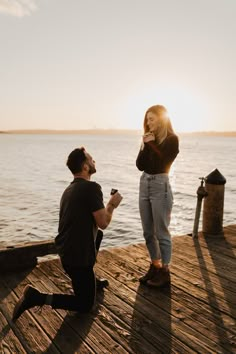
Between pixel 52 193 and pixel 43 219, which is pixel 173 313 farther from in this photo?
pixel 52 193

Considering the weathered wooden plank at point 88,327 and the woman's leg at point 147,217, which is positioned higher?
the woman's leg at point 147,217

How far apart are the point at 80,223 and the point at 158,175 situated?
4.40 ft

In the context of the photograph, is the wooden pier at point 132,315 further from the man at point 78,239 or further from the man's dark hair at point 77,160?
the man's dark hair at point 77,160

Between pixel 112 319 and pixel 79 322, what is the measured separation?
1.19 ft

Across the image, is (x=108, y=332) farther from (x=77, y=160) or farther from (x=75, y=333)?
(x=77, y=160)

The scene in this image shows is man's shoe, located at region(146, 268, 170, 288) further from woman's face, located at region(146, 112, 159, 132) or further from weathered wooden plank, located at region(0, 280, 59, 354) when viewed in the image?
woman's face, located at region(146, 112, 159, 132)

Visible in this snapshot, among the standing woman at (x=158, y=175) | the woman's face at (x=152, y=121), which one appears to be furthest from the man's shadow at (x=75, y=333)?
the woman's face at (x=152, y=121)

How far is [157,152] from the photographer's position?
4.64m

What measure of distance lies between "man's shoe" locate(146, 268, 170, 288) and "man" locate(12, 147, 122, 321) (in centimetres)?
113

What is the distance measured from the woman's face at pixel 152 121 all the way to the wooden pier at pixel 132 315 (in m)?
2.11

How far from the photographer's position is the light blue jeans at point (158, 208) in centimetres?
467

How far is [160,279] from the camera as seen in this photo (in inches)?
189

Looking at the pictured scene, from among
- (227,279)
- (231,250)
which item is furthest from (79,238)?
(231,250)

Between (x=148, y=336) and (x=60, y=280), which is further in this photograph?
(x=60, y=280)
